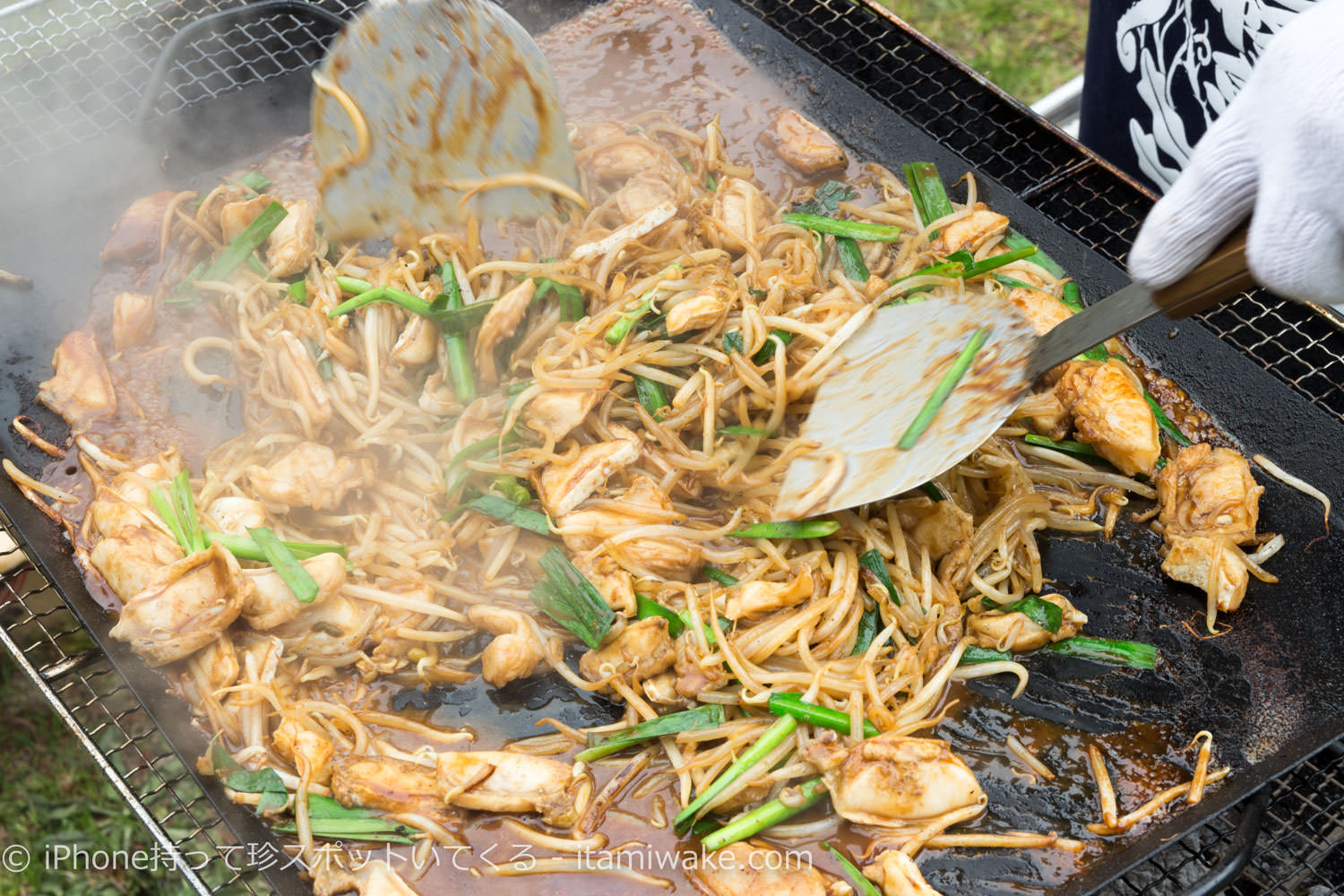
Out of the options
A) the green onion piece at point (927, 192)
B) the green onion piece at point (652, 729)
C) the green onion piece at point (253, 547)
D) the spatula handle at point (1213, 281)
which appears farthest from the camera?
the green onion piece at point (927, 192)

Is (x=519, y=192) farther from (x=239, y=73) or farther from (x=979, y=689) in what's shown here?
(x=979, y=689)

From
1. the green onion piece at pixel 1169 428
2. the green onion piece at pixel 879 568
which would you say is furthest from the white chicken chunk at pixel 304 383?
the green onion piece at pixel 1169 428

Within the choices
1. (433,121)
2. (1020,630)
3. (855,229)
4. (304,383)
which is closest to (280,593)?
(304,383)

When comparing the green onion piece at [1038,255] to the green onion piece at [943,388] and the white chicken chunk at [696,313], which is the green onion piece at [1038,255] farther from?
the white chicken chunk at [696,313]

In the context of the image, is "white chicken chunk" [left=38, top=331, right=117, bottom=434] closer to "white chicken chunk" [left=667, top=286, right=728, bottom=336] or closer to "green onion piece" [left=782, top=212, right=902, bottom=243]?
"white chicken chunk" [left=667, top=286, right=728, bottom=336]

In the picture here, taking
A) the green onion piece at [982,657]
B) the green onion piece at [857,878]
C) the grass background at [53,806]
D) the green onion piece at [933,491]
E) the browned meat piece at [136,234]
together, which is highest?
the browned meat piece at [136,234]

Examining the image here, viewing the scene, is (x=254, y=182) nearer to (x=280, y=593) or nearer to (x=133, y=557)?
(x=133, y=557)

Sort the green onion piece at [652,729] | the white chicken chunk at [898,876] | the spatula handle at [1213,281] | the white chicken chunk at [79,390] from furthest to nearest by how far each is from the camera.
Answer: the white chicken chunk at [79,390] < the green onion piece at [652,729] < the white chicken chunk at [898,876] < the spatula handle at [1213,281]
